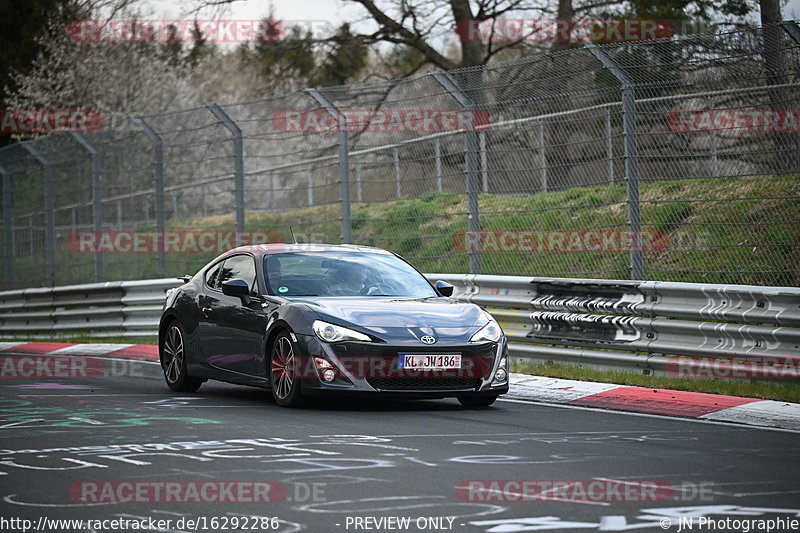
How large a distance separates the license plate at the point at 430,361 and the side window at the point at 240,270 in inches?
76.7

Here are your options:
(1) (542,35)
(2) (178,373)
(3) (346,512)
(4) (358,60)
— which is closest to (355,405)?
(2) (178,373)

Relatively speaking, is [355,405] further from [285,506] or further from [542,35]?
[542,35]

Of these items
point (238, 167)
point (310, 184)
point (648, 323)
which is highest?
point (238, 167)

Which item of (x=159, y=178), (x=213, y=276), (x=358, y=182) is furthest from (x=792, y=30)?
(x=159, y=178)

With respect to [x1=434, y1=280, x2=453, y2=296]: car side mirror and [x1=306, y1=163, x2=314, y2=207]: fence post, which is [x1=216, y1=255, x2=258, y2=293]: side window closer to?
[x1=434, y1=280, x2=453, y2=296]: car side mirror

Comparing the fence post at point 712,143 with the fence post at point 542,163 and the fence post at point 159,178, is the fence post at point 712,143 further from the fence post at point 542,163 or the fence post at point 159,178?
the fence post at point 159,178

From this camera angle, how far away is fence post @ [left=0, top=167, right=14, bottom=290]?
2647 cm

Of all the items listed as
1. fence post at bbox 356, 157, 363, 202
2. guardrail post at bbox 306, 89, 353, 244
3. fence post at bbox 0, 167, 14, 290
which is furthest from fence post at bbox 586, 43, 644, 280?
fence post at bbox 0, 167, 14, 290

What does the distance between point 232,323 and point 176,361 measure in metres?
1.25

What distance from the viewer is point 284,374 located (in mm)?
10750

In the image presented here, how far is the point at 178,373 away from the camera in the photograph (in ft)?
41.0

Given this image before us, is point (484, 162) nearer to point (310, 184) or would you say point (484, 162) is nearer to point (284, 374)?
point (310, 184)

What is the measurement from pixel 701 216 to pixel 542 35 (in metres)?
18.7

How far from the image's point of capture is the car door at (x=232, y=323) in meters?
11.3
